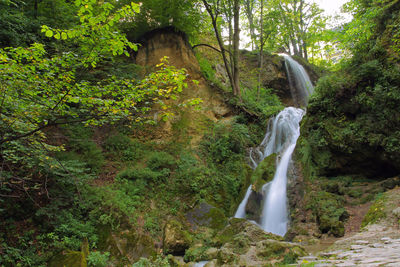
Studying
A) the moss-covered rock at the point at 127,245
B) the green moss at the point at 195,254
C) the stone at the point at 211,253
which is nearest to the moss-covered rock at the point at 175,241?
the green moss at the point at 195,254

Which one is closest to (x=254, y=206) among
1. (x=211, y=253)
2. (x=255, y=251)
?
(x=211, y=253)

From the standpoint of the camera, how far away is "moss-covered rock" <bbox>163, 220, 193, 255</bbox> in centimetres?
664

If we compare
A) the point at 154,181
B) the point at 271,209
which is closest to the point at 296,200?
the point at 271,209

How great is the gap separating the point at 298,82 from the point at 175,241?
19.4 m

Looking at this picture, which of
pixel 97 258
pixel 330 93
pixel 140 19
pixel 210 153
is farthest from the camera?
pixel 140 19

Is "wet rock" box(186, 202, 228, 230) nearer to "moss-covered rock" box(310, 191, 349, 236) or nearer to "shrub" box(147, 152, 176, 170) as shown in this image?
"shrub" box(147, 152, 176, 170)

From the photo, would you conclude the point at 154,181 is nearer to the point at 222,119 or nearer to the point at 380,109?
the point at 222,119

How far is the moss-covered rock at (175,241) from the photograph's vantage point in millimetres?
6641

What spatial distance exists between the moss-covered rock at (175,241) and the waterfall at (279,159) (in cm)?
282

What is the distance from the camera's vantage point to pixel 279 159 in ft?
33.4

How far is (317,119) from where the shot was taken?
9523mm

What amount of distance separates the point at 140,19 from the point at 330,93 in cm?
1100

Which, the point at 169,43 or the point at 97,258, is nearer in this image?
the point at 97,258

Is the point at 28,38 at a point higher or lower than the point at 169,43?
lower
